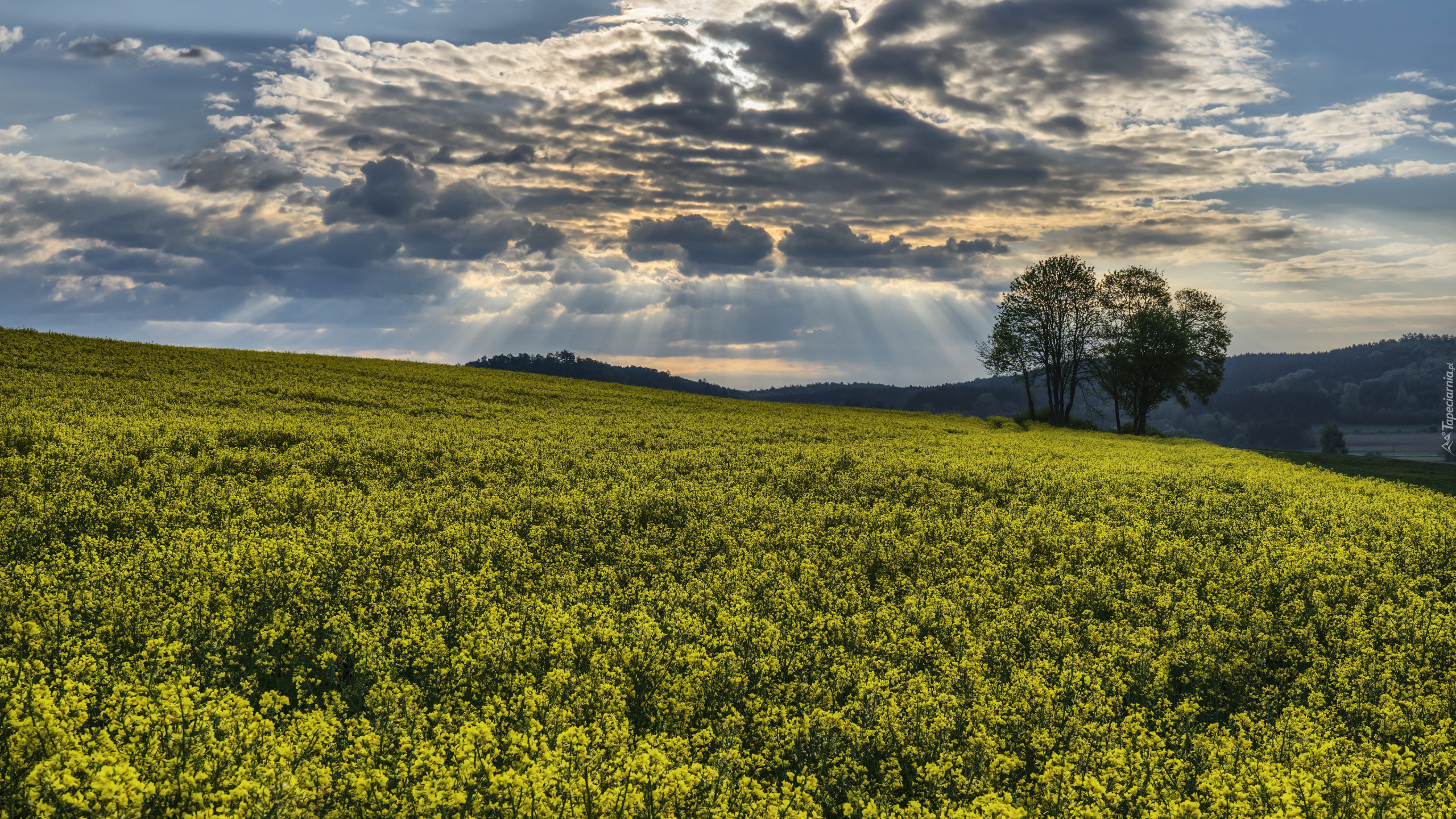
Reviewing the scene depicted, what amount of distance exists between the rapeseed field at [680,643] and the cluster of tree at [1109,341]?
178 ft

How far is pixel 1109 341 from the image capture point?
73.6m

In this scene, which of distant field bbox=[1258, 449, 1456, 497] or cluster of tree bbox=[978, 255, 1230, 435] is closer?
distant field bbox=[1258, 449, 1456, 497]

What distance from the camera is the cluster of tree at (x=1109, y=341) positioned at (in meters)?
71.4

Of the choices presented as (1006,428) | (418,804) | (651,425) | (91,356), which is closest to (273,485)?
(418,804)

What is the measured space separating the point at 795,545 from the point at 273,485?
40.2 ft

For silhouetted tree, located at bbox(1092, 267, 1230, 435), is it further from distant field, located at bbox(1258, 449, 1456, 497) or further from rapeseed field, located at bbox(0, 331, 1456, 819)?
rapeseed field, located at bbox(0, 331, 1456, 819)

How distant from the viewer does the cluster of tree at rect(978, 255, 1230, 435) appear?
7144 cm

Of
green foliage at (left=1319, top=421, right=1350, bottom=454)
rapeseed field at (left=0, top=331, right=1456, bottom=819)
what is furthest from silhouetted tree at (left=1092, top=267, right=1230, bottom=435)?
green foliage at (left=1319, top=421, right=1350, bottom=454)

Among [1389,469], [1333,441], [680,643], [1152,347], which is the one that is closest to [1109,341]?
[1152,347]

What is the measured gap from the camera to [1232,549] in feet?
53.0

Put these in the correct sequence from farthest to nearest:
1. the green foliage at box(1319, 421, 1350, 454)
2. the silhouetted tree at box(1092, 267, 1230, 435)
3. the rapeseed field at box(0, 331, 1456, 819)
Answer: the green foliage at box(1319, 421, 1350, 454) → the silhouetted tree at box(1092, 267, 1230, 435) → the rapeseed field at box(0, 331, 1456, 819)

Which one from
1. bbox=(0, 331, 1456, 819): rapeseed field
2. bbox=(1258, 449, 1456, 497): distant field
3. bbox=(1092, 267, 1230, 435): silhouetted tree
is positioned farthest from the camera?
bbox=(1092, 267, 1230, 435): silhouetted tree

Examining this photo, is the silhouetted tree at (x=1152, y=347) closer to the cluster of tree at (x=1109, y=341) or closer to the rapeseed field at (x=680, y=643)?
the cluster of tree at (x=1109, y=341)

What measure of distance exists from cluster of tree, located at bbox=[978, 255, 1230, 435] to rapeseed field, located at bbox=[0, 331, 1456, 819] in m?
54.1
